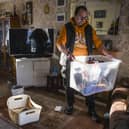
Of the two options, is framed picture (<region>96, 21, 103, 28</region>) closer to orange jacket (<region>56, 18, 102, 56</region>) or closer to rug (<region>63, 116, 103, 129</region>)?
orange jacket (<region>56, 18, 102, 56</region>)

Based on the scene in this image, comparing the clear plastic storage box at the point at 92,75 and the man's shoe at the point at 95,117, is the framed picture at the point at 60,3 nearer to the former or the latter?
the clear plastic storage box at the point at 92,75

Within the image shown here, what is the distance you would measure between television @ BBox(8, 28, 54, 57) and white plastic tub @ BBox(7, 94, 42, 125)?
55.7 inches

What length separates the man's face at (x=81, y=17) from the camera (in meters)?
2.50

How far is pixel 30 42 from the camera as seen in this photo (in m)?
4.21

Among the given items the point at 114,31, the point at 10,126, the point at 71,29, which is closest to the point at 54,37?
the point at 114,31

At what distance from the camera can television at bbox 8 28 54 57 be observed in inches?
163

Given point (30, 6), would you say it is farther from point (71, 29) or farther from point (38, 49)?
point (71, 29)

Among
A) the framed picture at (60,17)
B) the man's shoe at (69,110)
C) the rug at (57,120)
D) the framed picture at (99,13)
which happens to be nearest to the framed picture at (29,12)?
the framed picture at (60,17)

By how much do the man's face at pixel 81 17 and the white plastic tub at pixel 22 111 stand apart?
3.92 ft

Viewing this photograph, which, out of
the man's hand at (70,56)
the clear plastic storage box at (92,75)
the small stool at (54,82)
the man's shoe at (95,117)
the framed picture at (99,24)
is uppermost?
the framed picture at (99,24)

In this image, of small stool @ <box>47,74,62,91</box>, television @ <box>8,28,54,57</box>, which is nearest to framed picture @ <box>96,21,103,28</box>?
television @ <box>8,28,54,57</box>

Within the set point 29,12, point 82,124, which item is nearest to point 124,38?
point 82,124

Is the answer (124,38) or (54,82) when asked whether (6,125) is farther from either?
(124,38)

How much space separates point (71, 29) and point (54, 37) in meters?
1.70
